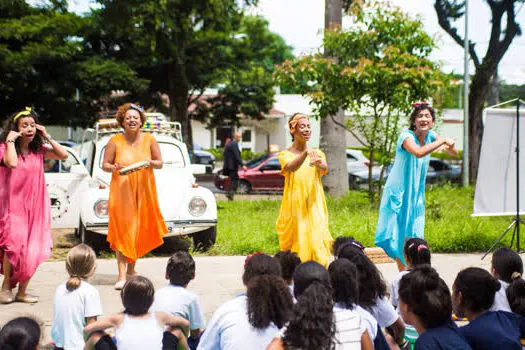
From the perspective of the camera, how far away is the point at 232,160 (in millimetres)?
19078

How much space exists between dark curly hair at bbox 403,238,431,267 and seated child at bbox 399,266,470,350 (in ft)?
5.82

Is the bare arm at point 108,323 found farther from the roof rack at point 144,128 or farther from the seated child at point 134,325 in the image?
the roof rack at point 144,128

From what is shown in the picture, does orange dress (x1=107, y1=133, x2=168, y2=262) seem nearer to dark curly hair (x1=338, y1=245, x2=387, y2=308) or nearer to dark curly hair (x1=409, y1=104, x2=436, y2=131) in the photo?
dark curly hair (x1=409, y1=104, x2=436, y2=131)

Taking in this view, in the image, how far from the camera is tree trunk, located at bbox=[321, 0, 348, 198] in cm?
1738

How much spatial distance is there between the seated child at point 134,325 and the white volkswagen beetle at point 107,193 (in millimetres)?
5421

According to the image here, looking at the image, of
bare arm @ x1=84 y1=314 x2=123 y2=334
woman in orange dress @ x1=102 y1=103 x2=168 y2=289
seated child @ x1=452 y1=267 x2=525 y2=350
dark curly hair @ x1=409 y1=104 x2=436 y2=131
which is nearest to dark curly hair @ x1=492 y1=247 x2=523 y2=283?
seated child @ x1=452 y1=267 x2=525 y2=350

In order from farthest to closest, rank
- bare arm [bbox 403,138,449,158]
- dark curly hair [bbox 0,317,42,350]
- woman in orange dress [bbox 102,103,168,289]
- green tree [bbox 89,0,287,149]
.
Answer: green tree [bbox 89,0,287,149] → woman in orange dress [bbox 102,103,168,289] → bare arm [bbox 403,138,449,158] → dark curly hair [bbox 0,317,42,350]

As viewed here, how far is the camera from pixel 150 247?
26.9 ft

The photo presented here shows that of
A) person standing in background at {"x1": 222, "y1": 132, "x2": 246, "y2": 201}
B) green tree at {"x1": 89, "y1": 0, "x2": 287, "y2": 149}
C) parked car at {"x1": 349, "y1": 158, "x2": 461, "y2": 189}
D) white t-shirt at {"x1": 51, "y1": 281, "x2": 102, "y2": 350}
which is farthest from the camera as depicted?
parked car at {"x1": 349, "y1": 158, "x2": 461, "y2": 189}

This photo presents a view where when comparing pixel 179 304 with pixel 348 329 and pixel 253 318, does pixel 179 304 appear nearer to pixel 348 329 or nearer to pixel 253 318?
pixel 253 318

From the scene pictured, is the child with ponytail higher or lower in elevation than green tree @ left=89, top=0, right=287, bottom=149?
lower

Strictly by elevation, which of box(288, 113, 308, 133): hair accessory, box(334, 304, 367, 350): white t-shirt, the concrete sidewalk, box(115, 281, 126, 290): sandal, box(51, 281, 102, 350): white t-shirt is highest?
box(288, 113, 308, 133): hair accessory

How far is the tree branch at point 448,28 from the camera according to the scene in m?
24.2

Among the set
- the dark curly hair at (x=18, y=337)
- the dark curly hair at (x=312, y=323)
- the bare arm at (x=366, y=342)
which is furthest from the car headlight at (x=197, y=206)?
the dark curly hair at (x=18, y=337)
